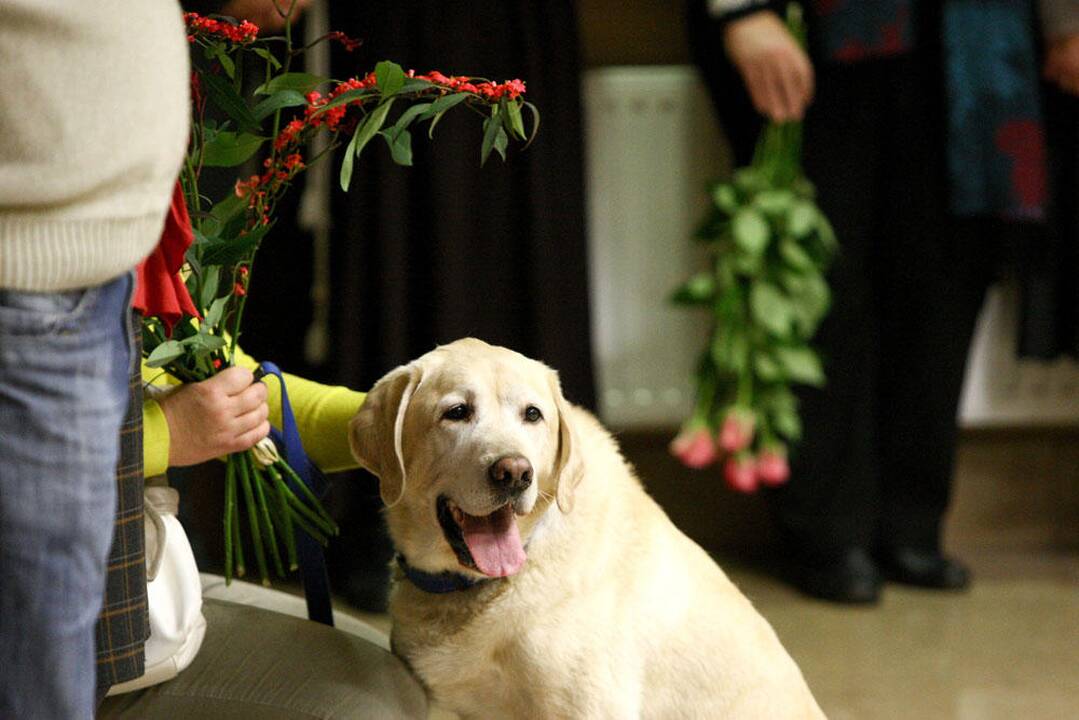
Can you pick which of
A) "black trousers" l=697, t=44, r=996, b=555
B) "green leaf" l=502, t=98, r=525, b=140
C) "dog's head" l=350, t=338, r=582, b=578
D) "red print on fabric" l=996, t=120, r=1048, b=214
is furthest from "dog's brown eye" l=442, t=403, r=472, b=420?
"red print on fabric" l=996, t=120, r=1048, b=214

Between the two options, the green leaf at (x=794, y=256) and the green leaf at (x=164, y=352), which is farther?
the green leaf at (x=794, y=256)

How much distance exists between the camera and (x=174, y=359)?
119 centimetres

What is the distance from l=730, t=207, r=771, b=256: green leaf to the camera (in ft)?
7.72

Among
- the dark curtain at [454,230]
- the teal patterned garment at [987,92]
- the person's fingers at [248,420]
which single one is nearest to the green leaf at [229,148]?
the person's fingers at [248,420]

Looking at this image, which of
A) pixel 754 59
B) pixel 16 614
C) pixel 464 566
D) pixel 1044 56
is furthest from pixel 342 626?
pixel 1044 56

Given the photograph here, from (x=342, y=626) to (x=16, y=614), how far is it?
2.08 feet

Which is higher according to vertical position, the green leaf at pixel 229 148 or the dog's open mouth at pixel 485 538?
the green leaf at pixel 229 148

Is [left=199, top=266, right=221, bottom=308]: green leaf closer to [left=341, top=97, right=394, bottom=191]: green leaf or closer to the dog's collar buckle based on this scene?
[left=341, top=97, right=394, bottom=191]: green leaf

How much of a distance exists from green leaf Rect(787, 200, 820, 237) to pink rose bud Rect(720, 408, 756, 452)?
14.1 inches

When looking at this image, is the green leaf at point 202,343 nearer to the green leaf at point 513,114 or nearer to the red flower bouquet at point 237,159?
the red flower bouquet at point 237,159

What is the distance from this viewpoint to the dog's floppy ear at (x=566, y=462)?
123 cm

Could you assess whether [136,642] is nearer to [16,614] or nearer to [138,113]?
[16,614]

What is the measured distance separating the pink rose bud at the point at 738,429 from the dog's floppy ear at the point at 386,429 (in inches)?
49.5

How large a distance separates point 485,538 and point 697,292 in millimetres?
1294
